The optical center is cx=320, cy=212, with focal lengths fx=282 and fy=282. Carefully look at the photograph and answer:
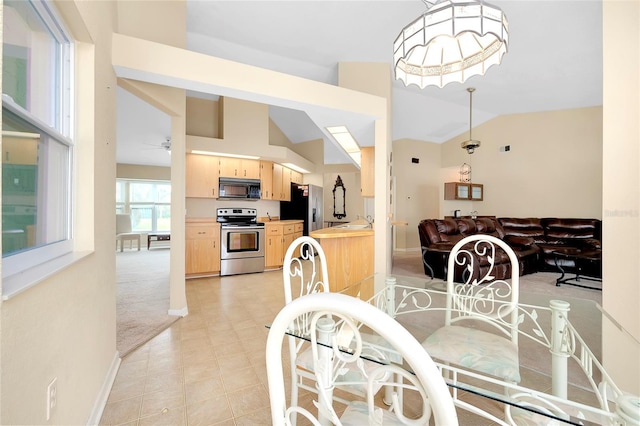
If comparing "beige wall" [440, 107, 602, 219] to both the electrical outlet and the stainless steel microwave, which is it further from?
the electrical outlet

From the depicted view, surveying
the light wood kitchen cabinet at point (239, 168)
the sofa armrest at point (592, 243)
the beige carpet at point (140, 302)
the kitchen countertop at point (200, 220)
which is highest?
the light wood kitchen cabinet at point (239, 168)

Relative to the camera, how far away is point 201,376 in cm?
193

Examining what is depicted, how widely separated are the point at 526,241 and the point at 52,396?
6177 millimetres

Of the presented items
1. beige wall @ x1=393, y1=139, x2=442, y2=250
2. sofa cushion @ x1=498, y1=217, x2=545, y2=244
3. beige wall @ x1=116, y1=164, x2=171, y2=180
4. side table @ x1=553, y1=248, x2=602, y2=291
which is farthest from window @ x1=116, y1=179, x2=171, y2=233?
side table @ x1=553, y1=248, x2=602, y2=291

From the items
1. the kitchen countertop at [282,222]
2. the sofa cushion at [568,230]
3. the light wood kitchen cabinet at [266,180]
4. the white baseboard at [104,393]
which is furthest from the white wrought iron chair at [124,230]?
the sofa cushion at [568,230]

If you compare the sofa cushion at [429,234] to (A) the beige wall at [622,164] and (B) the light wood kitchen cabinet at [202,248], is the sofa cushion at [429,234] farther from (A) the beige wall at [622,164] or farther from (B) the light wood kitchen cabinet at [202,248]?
(B) the light wood kitchen cabinet at [202,248]

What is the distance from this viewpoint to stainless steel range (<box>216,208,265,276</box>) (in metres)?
4.73

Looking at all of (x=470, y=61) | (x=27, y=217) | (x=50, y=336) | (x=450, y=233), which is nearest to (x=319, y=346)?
(x=50, y=336)

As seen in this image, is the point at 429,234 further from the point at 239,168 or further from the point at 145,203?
the point at 145,203

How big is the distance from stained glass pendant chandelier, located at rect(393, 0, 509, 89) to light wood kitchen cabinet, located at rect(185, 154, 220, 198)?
363 centimetres

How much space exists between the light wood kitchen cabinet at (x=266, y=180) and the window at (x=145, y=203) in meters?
4.61

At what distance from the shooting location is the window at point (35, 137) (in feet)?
3.31

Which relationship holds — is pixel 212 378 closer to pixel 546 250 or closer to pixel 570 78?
pixel 546 250

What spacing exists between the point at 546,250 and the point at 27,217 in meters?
6.46
